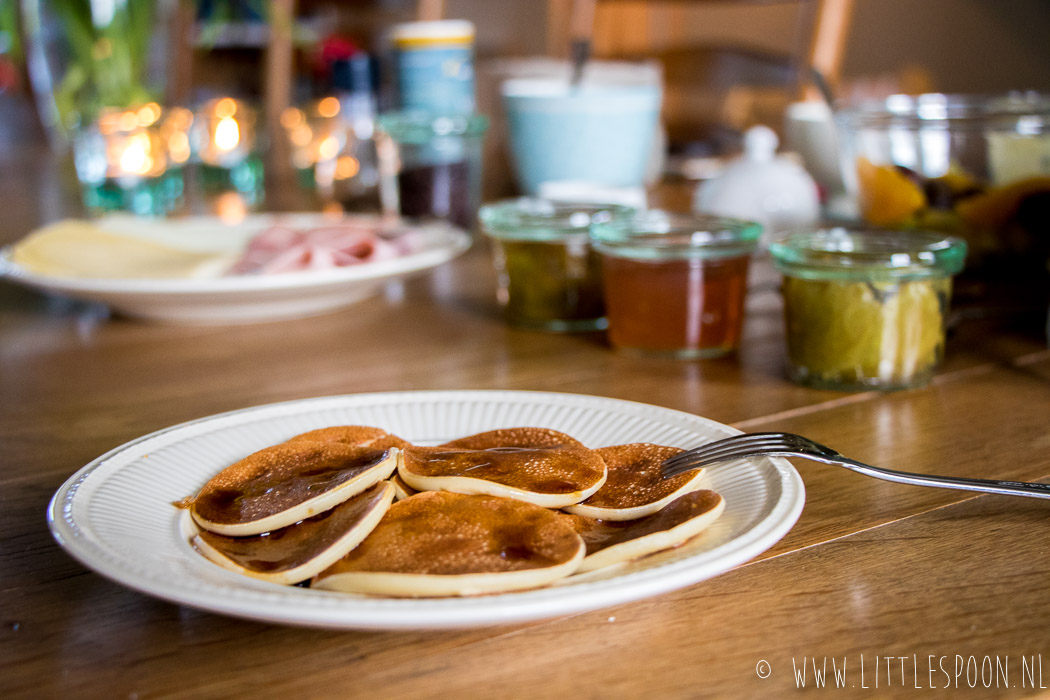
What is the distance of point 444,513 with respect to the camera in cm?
45

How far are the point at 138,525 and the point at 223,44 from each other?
16.1 ft

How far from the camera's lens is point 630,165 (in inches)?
62.4

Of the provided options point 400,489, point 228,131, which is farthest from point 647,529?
point 228,131

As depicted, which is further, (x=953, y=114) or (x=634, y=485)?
(x=953, y=114)

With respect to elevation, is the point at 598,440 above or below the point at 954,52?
below

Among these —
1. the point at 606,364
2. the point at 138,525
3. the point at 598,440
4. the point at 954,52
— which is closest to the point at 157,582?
the point at 138,525

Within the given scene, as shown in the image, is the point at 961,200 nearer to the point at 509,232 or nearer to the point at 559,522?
the point at 509,232

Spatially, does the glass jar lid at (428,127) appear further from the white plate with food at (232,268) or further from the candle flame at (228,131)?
the candle flame at (228,131)

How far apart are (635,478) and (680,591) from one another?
0.06 meters

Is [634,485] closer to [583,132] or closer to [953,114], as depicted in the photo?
[953,114]

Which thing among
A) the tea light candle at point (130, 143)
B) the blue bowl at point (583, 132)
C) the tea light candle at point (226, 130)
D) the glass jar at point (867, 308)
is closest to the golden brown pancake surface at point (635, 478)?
the glass jar at point (867, 308)

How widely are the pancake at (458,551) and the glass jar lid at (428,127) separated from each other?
3.93 ft

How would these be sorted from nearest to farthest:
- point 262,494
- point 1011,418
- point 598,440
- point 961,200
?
1. point 262,494
2. point 598,440
3. point 1011,418
4. point 961,200

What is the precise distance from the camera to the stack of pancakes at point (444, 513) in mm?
399
